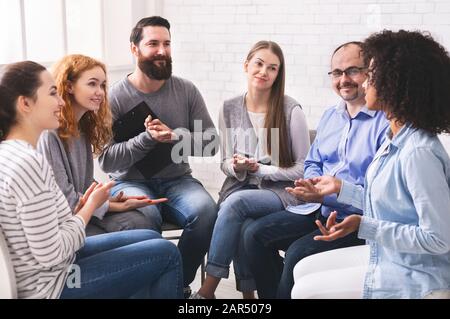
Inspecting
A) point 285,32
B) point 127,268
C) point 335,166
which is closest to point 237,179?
point 335,166

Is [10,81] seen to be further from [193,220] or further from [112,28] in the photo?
[112,28]

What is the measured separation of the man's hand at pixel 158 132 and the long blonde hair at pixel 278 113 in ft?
1.57

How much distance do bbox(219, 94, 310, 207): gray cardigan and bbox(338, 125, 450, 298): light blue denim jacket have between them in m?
0.85

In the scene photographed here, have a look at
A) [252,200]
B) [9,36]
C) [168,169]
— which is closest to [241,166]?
[252,200]

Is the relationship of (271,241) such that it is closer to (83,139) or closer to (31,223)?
(83,139)

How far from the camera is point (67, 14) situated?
4297 millimetres

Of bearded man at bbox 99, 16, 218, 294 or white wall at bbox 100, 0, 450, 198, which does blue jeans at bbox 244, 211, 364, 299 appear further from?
white wall at bbox 100, 0, 450, 198

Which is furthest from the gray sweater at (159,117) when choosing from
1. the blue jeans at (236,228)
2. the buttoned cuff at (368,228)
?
the buttoned cuff at (368,228)

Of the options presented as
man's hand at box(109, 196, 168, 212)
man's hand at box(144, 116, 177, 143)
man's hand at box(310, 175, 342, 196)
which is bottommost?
man's hand at box(109, 196, 168, 212)

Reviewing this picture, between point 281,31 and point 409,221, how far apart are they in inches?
119

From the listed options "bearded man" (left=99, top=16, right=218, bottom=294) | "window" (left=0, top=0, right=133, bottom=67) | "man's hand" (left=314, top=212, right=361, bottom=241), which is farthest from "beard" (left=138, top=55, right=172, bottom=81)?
"man's hand" (left=314, top=212, right=361, bottom=241)

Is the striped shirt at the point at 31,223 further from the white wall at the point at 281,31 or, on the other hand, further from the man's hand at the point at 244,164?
the white wall at the point at 281,31

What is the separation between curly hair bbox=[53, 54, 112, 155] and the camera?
7.71 feet

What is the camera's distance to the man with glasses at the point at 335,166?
2.36 meters
